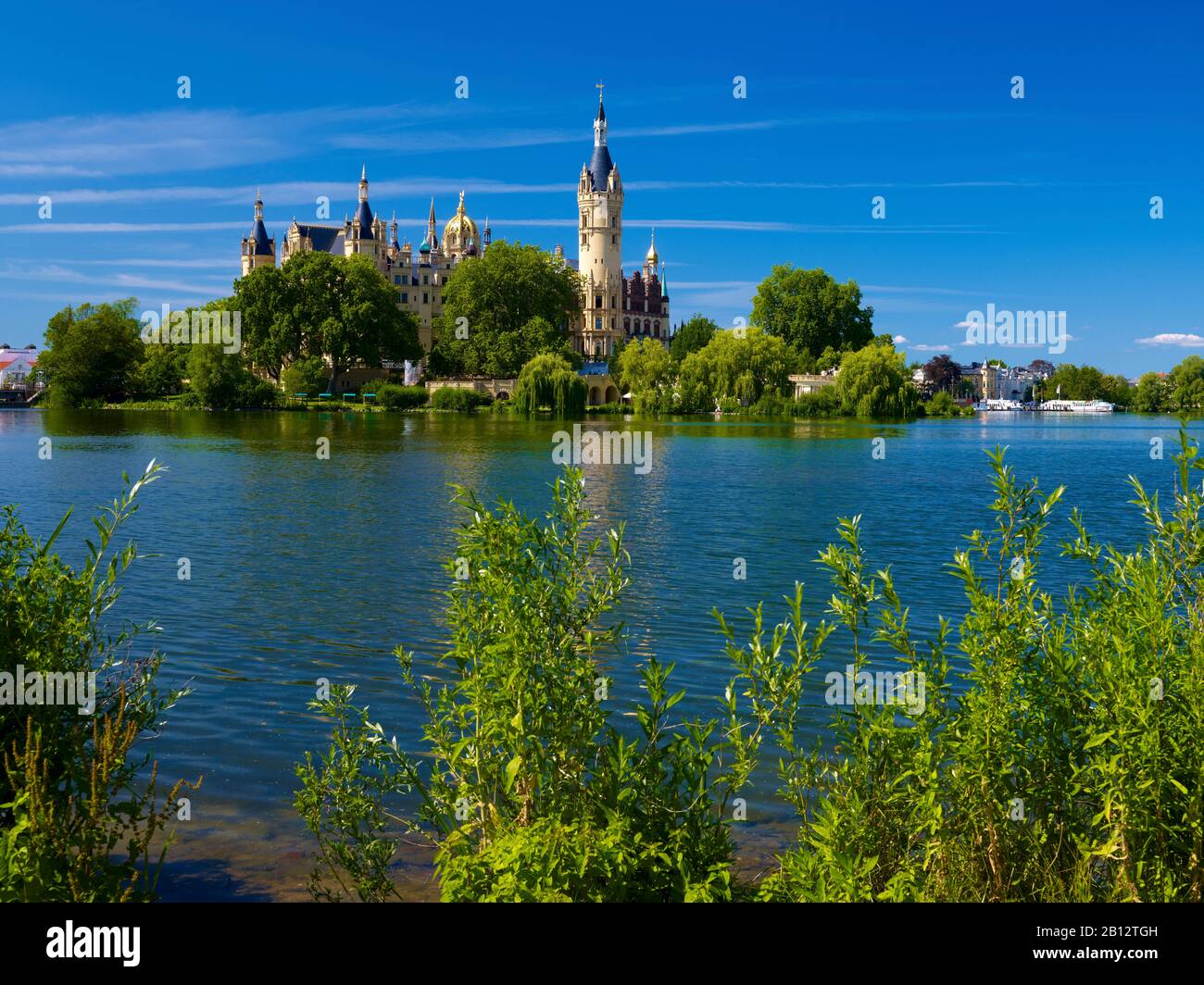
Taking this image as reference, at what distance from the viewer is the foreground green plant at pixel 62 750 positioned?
188 inches

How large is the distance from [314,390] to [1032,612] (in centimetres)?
10813

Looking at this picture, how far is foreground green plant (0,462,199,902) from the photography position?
15.7 feet

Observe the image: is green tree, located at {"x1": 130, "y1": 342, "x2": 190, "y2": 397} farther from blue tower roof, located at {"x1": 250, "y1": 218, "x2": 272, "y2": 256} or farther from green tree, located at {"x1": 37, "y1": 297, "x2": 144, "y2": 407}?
blue tower roof, located at {"x1": 250, "y1": 218, "x2": 272, "y2": 256}

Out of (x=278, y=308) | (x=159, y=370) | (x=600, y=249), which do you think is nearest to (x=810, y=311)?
(x=600, y=249)

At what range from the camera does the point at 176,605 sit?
663 inches

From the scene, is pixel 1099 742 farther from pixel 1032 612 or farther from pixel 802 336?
pixel 802 336

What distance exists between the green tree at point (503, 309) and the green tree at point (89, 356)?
31.6 metres

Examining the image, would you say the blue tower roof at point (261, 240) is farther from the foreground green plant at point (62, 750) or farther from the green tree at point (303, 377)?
the foreground green plant at point (62, 750)

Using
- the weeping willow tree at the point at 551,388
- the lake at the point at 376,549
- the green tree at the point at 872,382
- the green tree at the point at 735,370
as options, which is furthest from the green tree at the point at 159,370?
the green tree at the point at 872,382

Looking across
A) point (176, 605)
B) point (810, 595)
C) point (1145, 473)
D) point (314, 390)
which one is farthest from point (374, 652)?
point (314, 390)

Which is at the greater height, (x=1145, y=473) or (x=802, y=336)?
(x=802, y=336)

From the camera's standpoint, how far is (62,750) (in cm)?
601

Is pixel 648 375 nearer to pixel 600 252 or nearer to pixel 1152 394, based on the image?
pixel 600 252

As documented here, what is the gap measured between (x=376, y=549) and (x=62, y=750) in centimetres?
1730
